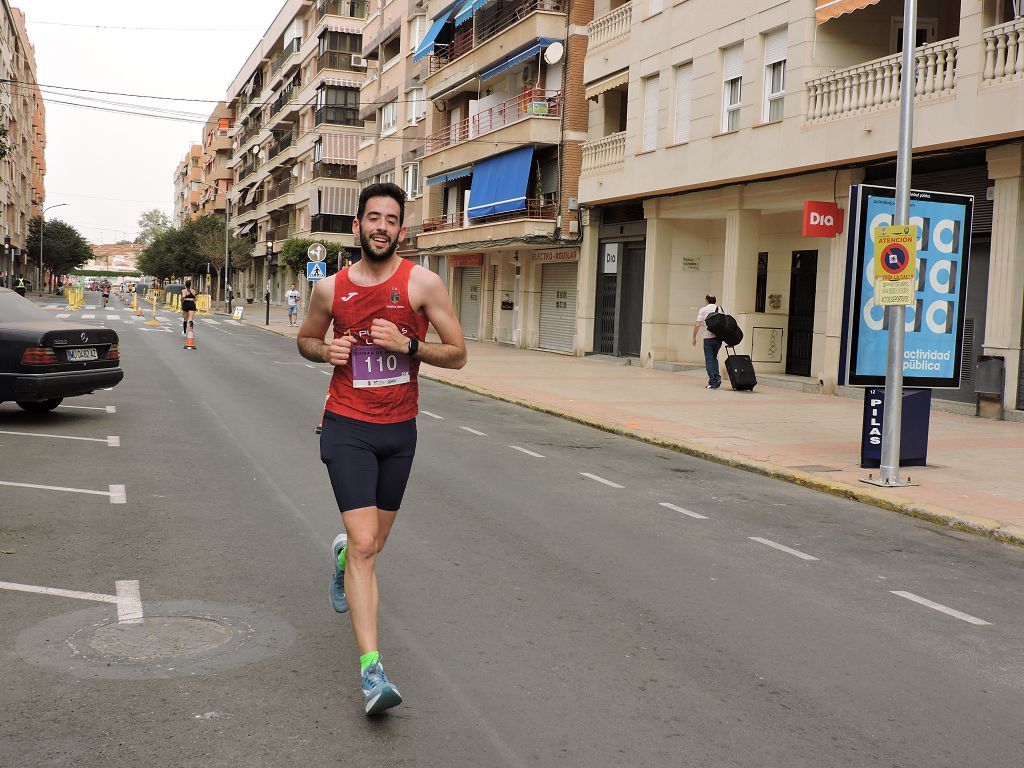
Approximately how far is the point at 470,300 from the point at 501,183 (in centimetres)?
890

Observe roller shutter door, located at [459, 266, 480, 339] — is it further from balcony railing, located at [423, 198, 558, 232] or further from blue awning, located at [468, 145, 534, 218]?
blue awning, located at [468, 145, 534, 218]

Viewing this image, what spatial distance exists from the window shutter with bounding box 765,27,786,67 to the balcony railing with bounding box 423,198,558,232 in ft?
34.0

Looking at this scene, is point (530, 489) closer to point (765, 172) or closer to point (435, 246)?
point (765, 172)

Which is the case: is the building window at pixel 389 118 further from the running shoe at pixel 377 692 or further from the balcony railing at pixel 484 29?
the running shoe at pixel 377 692

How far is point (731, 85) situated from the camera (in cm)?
2241

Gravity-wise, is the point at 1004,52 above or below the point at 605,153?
below

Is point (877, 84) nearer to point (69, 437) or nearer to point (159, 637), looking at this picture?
point (69, 437)

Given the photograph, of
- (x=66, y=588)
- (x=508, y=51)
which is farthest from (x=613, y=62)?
(x=66, y=588)

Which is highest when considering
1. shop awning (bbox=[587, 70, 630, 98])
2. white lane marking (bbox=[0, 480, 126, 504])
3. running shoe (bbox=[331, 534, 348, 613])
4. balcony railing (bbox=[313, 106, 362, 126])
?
balcony railing (bbox=[313, 106, 362, 126])

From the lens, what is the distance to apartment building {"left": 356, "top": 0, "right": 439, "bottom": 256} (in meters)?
44.6

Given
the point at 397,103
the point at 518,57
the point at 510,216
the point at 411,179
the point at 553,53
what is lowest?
the point at 510,216

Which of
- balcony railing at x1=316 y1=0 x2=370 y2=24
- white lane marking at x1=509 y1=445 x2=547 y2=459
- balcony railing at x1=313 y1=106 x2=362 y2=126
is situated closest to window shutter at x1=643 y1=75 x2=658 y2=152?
white lane marking at x1=509 y1=445 x2=547 y2=459

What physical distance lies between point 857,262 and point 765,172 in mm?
10458

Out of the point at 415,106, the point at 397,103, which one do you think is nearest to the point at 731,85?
the point at 415,106
